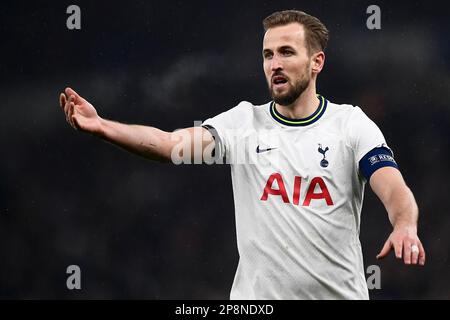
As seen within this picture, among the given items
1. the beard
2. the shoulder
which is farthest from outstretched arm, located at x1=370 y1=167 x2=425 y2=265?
the shoulder

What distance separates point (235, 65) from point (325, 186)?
607 cm

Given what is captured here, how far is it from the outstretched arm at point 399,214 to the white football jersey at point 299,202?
240mm

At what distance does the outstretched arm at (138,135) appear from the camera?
4.32 metres

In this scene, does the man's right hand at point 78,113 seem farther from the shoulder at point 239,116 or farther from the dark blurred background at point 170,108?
the dark blurred background at point 170,108

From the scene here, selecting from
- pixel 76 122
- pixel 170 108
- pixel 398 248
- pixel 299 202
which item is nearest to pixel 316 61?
pixel 299 202

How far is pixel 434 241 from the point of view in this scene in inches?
416

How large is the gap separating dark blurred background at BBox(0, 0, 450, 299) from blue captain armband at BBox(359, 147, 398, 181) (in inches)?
232

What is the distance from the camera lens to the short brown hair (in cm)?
533

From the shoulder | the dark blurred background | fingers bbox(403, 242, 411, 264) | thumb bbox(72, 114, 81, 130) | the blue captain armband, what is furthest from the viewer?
the dark blurred background

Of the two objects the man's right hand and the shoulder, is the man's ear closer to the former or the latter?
the shoulder

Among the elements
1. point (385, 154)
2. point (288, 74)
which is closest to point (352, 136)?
point (385, 154)

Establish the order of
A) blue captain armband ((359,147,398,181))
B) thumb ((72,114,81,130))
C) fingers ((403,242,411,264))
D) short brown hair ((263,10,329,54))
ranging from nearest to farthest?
fingers ((403,242,411,264)), thumb ((72,114,81,130)), blue captain armband ((359,147,398,181)), short brown hair ((263,10,329,54))

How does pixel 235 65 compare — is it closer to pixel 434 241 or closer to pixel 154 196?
pixel 154 196

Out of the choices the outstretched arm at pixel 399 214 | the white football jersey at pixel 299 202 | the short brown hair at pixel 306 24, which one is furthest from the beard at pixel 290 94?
the outstretched arm at pixel 399 214
